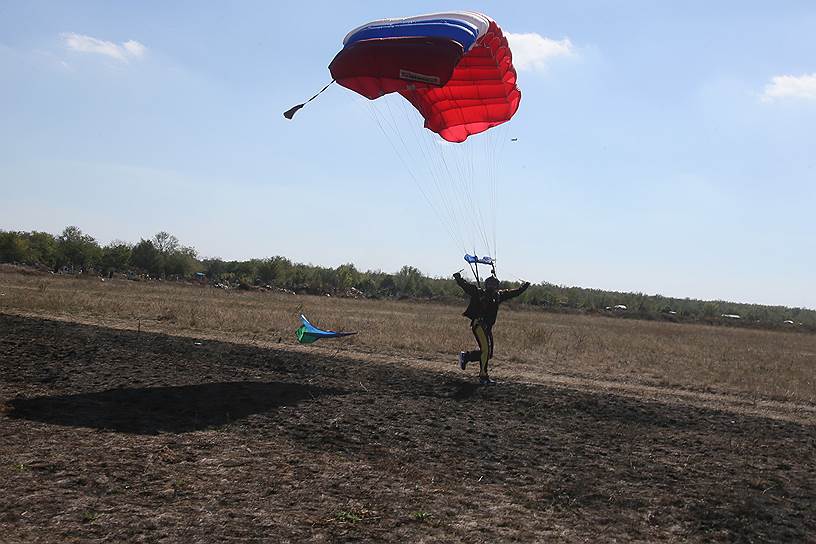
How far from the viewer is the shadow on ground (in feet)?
28.1

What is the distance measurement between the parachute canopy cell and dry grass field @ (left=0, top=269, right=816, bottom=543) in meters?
4.63

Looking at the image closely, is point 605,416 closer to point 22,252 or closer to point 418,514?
point 418,514

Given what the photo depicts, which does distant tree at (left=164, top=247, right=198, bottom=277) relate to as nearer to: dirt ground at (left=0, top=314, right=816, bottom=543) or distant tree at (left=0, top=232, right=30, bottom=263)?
distant tree at (left=0, top=232, right=30, bottom=263)

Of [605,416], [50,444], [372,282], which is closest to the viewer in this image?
[50,444]

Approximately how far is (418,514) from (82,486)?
2931 mm

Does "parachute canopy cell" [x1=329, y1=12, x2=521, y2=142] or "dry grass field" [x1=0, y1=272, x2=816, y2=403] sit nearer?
"parachute canopy cell" [x1=329, y1=12, x2=521, y2=142]

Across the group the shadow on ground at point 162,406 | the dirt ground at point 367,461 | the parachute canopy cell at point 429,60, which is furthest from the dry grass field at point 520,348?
the parachute canopy cell at point 429,60

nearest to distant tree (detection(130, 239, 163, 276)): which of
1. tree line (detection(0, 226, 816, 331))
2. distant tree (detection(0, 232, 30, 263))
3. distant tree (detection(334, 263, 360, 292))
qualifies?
tree line (detection(0, 226, 816, 331))

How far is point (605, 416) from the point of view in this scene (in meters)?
10.0

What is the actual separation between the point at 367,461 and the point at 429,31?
651 cm

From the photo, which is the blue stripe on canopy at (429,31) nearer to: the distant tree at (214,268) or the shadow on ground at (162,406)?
the shadow on ground at (162,406)

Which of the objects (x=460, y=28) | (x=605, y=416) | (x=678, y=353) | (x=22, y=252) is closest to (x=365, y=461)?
(x=605, y=416)

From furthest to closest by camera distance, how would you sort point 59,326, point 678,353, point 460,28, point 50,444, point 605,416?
point 678,353, point 59,326, point 460,28, point 605,416, point 50,444

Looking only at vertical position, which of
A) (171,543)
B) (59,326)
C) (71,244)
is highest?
(71,244)
